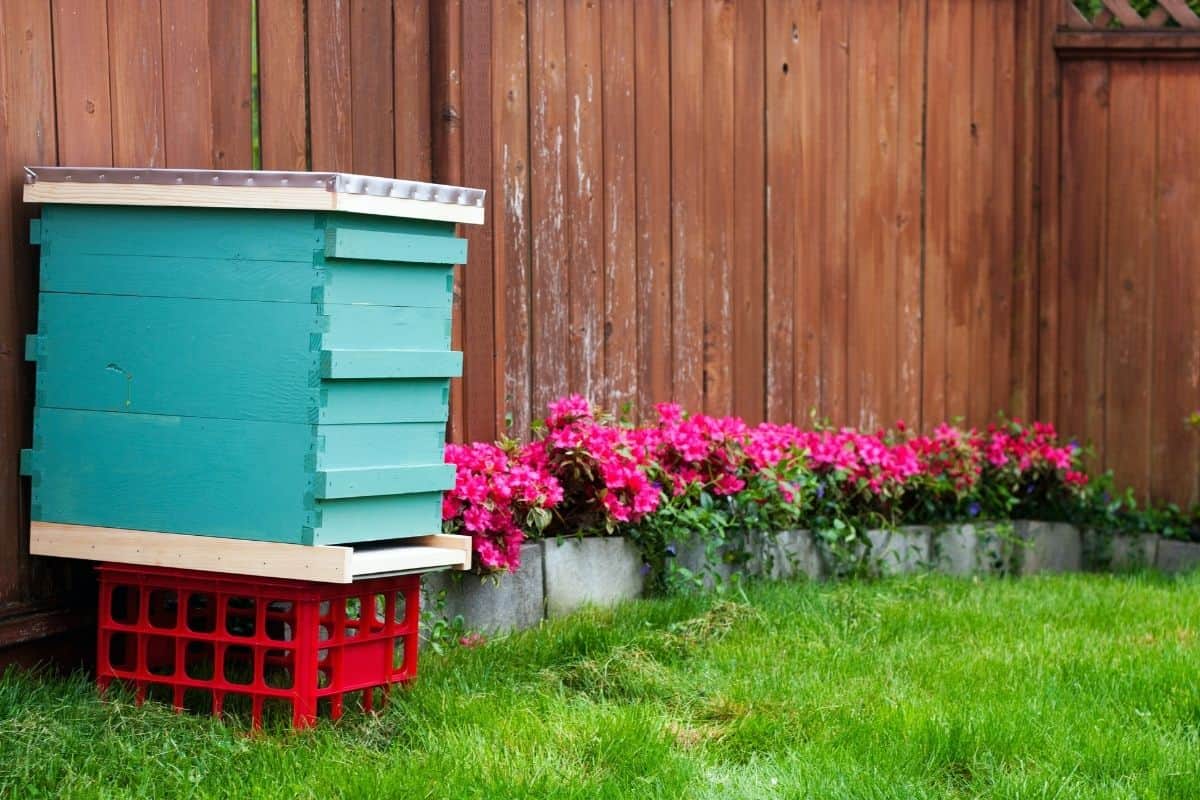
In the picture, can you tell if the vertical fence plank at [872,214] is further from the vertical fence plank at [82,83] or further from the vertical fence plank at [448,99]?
the vertical fence plank at [82,83]

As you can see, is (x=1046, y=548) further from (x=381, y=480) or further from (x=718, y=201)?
(x=381, y=480)

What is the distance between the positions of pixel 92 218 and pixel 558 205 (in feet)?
6.36

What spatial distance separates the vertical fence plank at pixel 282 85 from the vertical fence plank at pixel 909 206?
296 cm

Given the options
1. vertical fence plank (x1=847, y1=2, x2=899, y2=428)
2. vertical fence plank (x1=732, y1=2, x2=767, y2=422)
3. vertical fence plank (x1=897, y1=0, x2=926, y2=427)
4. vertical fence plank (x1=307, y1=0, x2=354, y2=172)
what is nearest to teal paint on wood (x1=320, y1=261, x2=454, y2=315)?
vertical fence plank (x1=307, y1=0, x2=354, y2=172)

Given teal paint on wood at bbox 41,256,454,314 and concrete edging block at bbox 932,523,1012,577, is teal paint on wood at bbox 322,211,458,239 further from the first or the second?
concrete edging block at bbox 932,523,1012,577

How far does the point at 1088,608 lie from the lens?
496 cm

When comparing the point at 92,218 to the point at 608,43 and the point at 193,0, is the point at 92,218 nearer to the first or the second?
the point at 193,0

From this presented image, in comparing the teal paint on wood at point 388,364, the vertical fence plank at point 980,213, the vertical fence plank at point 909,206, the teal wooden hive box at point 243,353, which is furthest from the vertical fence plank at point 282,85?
the vertical fence plank at point 980,213

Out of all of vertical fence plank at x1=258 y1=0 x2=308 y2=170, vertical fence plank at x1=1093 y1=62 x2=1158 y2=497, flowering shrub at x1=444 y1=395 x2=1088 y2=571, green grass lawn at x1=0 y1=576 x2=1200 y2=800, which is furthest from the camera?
vertical fence plank at x1=1093 y1=62 x2=1158 y2=497

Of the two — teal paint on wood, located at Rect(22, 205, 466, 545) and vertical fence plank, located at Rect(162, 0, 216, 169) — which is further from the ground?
vertical fence plank, located at Rect(162, 0, 216, 169)

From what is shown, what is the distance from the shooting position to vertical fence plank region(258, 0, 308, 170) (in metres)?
4.08

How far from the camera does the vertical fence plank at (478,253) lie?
4.66 metres

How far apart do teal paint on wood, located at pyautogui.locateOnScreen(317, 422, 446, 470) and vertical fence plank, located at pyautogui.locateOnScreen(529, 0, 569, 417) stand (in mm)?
1490

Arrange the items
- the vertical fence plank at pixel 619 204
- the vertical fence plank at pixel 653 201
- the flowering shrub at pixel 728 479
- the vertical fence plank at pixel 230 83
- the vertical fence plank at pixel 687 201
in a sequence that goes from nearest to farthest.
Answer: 1. the vertical fence plank at pixel 230 83
2. the flowering shrub at pixel 728 479
3. the vertical fence plank at pixel 619 204
4. the vertical fence plank at pixel 653 201
5. the vertical fence plank at pixel 687 201
